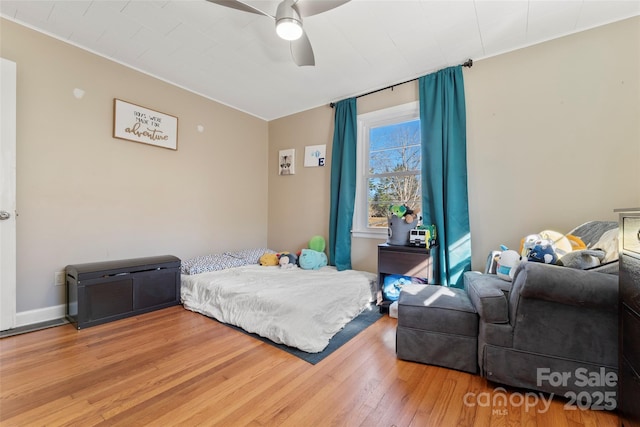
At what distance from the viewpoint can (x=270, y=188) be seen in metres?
4.20

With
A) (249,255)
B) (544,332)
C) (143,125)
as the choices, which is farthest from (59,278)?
(544,332)

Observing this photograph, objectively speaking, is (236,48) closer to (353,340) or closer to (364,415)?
(353,340)

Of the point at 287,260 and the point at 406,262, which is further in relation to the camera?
the point at 287,260

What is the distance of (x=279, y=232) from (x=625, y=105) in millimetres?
3808

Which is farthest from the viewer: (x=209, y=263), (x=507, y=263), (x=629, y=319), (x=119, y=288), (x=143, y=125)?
(x=209, y=263)

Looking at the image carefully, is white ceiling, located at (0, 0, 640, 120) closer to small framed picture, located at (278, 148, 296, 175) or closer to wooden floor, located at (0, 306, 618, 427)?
small framed picture, located at (278, 148, 296, 175)

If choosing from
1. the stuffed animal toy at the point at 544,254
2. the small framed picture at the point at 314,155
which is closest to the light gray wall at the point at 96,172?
the small framed picture at the point at 314,155

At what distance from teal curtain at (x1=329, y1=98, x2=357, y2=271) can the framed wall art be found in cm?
199

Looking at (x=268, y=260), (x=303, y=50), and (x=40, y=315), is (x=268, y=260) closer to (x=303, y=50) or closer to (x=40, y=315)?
(x=40, y=315)

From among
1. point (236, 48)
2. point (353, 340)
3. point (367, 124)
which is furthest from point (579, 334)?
point (236, 48)

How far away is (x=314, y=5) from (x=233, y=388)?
2374 mm

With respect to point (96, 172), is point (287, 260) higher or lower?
lower

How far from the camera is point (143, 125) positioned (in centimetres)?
281

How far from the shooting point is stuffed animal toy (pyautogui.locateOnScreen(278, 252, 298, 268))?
3249 mm
